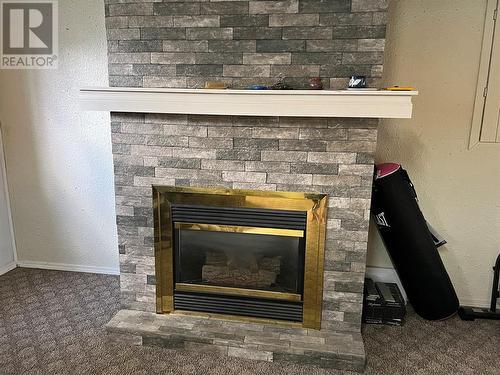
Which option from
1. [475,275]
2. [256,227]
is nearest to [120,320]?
[256,227]

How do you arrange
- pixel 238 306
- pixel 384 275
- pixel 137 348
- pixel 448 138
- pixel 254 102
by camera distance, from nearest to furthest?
1. pixel 254 102
2. pixel 137 348
3. pixel 238 306
4. pixel 448 138
5. pixel 384 275

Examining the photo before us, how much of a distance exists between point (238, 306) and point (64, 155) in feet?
5.15

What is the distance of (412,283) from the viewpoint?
7.15 ft

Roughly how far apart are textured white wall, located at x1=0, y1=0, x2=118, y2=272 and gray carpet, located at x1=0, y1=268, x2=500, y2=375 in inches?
16.9

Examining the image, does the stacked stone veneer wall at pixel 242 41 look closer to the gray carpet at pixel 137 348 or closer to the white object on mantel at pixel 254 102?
the white object on mantel at pixel 254 102

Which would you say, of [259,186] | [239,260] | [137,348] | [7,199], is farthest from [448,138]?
[7,199]

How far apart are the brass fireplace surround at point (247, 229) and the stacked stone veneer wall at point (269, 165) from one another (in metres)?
0.04

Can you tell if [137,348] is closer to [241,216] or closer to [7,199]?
[241,216]

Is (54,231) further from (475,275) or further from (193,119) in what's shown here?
(475,275)

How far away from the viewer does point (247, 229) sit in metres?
1.98

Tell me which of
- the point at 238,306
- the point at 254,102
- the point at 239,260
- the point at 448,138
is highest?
the point at 254,102

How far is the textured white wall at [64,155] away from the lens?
246 centimetres

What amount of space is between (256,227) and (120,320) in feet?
2.90

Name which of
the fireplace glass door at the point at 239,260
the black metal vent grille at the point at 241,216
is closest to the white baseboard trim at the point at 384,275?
the fireplace glass door at the point at 239,260
